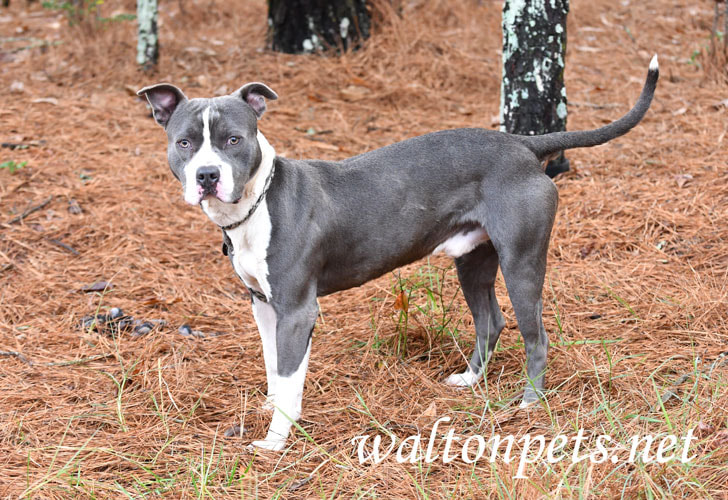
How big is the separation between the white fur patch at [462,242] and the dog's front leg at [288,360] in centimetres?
79

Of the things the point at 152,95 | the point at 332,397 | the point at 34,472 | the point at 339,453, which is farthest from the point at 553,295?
the point at 34,472

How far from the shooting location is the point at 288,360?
11.5ft

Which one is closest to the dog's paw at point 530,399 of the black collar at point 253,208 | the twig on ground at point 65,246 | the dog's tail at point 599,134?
the dog's tail at point 599,134

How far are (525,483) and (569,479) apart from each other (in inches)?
9.8

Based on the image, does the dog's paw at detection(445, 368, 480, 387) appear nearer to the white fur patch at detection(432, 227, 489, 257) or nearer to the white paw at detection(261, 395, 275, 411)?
the white fur patch at detection(432, 227, 489, 257)

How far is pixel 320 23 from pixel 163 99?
5.37 meters

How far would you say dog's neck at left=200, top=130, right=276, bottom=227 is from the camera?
3408 mm

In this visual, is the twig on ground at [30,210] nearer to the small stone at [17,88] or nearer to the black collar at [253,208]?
the small stone at [17,88]

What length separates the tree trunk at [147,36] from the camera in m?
7.96

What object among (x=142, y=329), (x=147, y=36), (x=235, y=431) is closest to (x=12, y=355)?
(x=142, y=329)

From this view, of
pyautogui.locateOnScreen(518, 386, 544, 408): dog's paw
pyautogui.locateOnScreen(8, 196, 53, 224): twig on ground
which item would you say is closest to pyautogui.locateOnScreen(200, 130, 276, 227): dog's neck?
pyautogui.locateOnScreen(518, 386, 544, 408): dog's paw

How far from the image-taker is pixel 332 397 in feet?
12.9

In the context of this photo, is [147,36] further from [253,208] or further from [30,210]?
[253,208]

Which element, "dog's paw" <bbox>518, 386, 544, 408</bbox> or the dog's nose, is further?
"dog's paw" <bbox>518, 386, 544, 408</bbox>
